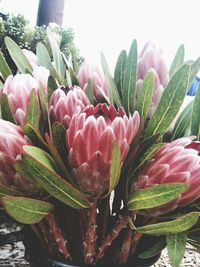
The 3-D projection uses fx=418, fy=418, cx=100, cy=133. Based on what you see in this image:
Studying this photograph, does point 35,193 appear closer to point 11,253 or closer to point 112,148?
point 112,148

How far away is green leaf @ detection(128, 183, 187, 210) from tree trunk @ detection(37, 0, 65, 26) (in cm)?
279

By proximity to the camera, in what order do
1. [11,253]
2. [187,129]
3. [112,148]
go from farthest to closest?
[11,253] → [187,129] → [112,148]

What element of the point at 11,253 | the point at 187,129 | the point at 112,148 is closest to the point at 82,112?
the point at 112,148

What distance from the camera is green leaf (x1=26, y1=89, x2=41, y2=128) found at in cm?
38

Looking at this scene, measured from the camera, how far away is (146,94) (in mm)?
414

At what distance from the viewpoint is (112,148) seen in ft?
1.10

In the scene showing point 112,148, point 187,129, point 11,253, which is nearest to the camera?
point 112,148

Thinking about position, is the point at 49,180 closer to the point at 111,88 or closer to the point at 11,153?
the point at 11,153

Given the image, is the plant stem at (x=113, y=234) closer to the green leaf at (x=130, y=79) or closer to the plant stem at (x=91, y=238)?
the plant stem at (x=91, y=238)

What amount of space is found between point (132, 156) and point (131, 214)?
0.19 ft

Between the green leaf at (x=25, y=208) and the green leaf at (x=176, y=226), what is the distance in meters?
0.09

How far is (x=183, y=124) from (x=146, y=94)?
6cm

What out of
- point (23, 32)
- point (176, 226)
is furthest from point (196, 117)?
point (23, 32)

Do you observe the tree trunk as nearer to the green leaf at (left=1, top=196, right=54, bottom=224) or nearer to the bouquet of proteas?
the bouquet of proteas
